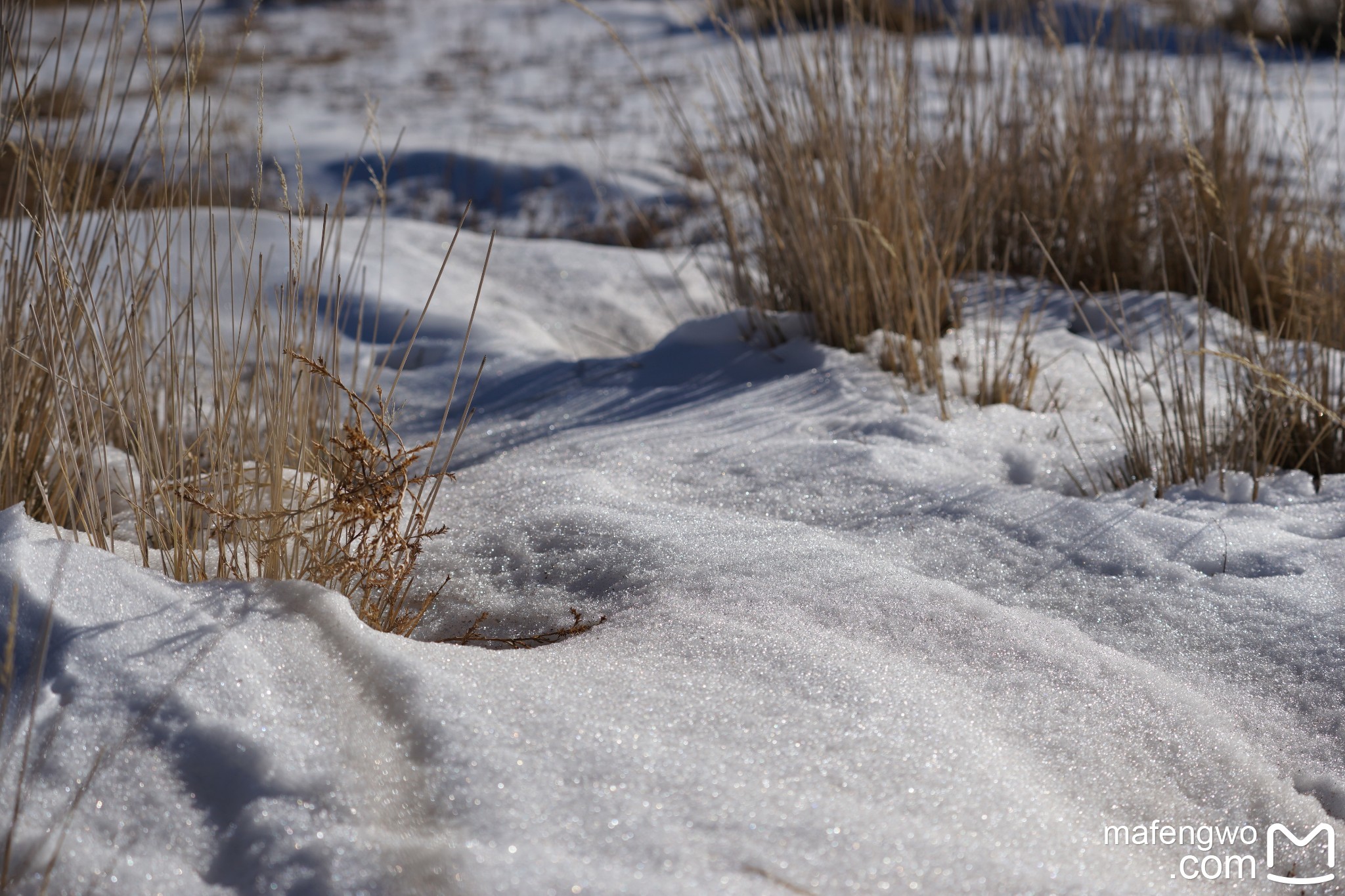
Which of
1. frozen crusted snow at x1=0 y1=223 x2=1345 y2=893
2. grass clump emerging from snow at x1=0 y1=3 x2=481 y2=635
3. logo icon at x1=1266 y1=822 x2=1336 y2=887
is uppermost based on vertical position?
grass clump emerging from snow at x1=0 y1=3 x2=481 y2=635

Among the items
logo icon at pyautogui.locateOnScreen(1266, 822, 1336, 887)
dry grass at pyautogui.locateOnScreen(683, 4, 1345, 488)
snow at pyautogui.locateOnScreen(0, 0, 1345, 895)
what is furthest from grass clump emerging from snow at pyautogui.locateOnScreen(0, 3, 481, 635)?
dry grass at pyautogui.locateOnScreen(683, 4, 1345, 488)

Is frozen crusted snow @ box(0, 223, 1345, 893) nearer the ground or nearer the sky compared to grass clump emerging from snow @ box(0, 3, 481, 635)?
nearer the ground

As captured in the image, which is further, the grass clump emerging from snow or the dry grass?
the dry grass

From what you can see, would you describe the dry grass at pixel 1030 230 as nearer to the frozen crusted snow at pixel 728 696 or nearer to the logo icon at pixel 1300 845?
the frozen crusted snow at pixel 728 696

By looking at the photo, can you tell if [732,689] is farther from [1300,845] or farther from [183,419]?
[183,419]

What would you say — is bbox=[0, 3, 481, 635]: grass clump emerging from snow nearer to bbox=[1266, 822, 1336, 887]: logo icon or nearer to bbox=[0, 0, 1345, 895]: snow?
Answer: bbox=[0, 0, 1345, 895]: snow

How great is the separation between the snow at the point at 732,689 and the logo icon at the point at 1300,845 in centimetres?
1

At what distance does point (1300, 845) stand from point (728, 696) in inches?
21.5

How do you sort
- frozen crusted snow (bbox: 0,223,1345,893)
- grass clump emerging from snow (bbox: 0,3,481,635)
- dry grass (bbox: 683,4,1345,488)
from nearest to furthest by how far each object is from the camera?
frozen crusted snow (bbox: 0,223,1345,893)
grass clump emerging from snow (bbox: 0,3,481,635)
dry grass (bbox: 683,4,1345,488)

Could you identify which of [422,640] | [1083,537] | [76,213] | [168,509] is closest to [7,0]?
[76,213]

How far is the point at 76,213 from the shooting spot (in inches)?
57.4

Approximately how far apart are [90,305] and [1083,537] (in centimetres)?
133

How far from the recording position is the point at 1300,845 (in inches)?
34.8

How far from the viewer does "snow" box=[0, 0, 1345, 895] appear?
2.49 ft
